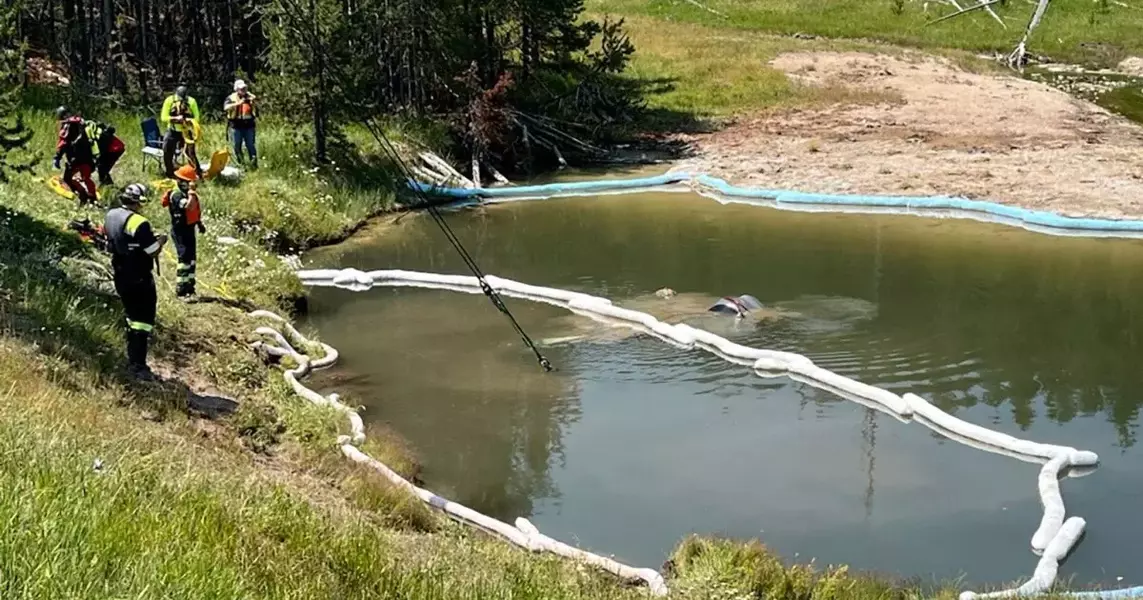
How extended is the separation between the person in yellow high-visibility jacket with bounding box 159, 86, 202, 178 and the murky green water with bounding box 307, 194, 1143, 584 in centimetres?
283

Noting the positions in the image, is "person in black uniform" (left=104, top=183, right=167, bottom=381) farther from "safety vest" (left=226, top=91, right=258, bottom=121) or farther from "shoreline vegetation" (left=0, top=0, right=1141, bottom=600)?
"safety vest" (left=226, top=91, right=258, bottom=121)

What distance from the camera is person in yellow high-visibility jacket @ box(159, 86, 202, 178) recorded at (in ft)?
57.9

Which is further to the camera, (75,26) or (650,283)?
(75,26)

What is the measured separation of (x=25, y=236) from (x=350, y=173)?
9672 millimetres

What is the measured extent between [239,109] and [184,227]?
22.8 feet

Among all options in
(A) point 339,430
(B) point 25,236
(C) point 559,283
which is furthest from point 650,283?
(B) point 25,236

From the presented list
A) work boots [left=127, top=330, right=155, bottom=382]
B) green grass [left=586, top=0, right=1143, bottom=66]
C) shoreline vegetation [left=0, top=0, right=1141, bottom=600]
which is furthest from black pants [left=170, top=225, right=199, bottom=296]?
green grass [left=586, top=0, right=1143, bottom=66]

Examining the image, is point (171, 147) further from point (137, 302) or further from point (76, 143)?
point (137, 302)

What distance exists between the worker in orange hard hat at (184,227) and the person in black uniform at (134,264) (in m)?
2.81

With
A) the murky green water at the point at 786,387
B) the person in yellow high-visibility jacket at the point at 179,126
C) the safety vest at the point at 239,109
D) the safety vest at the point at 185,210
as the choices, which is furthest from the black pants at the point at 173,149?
the safety vest at the point at 185,210

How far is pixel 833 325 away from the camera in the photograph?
15453mm

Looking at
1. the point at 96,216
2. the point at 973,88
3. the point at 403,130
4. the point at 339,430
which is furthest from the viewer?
the point at 973,88

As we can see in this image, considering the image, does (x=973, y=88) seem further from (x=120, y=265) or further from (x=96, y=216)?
(x=120, y=265)

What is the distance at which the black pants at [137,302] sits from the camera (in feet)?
34.4
